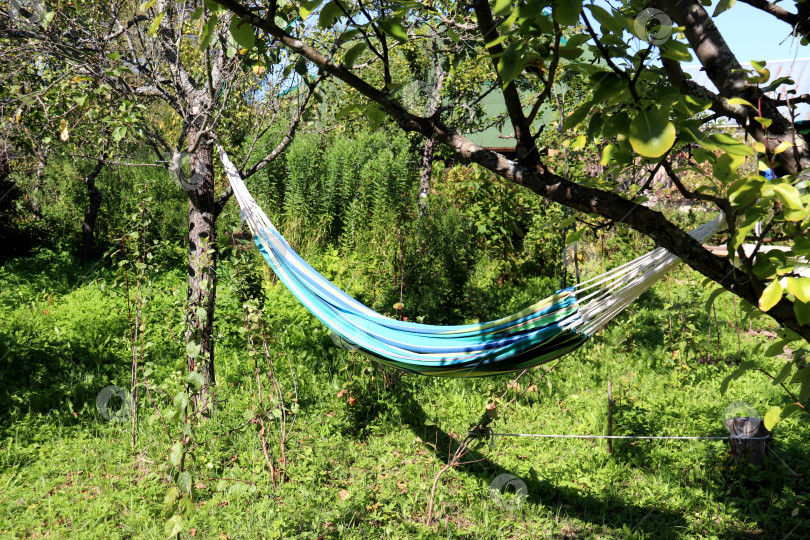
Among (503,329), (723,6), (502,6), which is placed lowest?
(503,329)

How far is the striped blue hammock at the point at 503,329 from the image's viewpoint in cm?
166

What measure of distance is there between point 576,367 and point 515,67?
2.84 m

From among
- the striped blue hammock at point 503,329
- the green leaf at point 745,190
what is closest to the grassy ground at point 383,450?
the striped blue hammock at point 503,329

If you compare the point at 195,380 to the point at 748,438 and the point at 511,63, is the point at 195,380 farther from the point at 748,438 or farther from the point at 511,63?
the point at 748,438

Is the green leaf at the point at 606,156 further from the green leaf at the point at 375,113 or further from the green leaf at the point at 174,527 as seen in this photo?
the green leaf at the point at 174,527

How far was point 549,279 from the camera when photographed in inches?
194

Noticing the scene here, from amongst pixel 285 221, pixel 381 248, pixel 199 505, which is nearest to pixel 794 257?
pixel 199 505

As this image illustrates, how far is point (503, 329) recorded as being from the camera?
1.80 meters

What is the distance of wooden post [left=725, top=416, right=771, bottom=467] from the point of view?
95.3 inches

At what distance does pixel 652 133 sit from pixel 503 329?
1083 millimetres

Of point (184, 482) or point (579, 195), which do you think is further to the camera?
point (184, 482)

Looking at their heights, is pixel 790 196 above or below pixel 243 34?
below

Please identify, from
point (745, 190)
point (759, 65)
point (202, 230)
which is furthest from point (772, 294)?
point (202, 230)

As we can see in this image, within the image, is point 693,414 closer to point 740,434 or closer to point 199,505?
point 740,434
